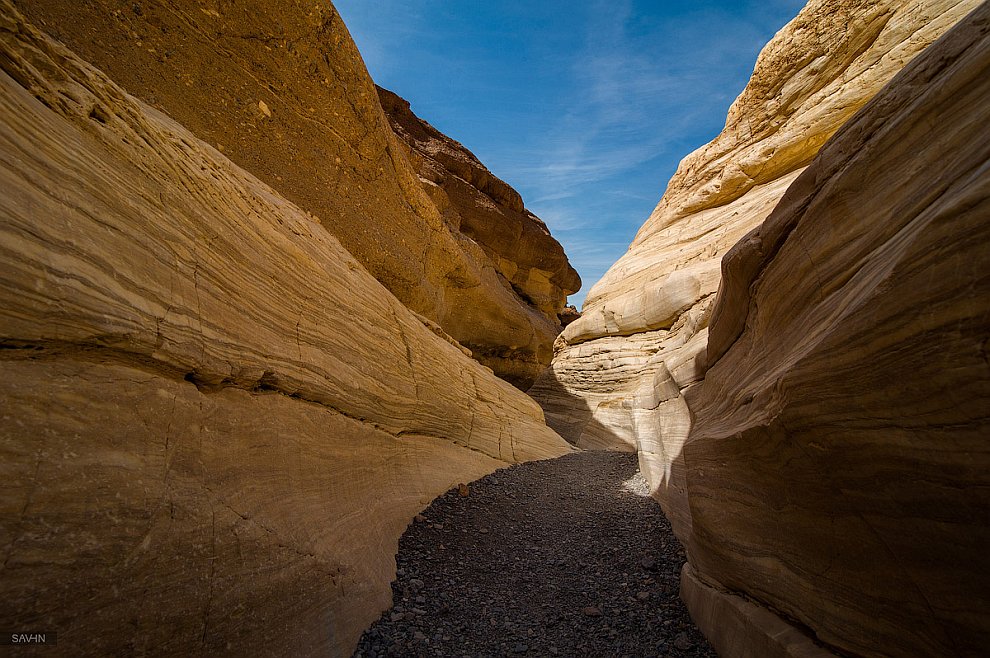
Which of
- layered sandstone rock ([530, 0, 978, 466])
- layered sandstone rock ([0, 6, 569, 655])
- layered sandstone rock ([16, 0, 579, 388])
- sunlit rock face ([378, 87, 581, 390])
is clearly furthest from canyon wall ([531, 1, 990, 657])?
sunlit rock face ([378, 87, 581, 390])

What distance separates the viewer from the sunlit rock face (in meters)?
15.6

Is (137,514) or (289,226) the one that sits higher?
(289,226)

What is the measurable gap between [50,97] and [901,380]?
4775 millimetres

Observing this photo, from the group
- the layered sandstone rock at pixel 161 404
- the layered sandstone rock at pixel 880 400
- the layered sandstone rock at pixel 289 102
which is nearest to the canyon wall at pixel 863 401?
the layered sandstone rock at pixel 880 400

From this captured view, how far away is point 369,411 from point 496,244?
642 inches

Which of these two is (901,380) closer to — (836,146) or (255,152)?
(836,146)

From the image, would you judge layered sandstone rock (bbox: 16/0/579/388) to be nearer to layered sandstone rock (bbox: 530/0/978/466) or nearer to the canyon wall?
layered sandstone rock (bbox: 530/0/978/466)

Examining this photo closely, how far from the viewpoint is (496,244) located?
20.2 metres

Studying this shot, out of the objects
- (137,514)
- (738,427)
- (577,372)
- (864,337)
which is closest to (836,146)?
(864,337)

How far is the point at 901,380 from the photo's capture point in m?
1.58

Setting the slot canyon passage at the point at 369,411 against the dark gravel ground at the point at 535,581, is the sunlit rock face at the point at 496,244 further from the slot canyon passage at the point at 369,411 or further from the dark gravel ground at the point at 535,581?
the dark gravel ground at the point at 535,581

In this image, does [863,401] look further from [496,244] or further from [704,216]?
[496,244]

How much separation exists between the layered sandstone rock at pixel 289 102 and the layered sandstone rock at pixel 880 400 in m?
6.71

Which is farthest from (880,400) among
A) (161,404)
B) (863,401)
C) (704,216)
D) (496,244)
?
(496,244)
